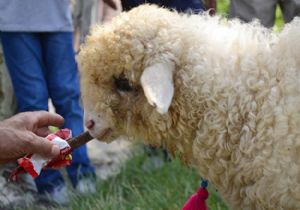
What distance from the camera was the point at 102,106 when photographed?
9.30ft

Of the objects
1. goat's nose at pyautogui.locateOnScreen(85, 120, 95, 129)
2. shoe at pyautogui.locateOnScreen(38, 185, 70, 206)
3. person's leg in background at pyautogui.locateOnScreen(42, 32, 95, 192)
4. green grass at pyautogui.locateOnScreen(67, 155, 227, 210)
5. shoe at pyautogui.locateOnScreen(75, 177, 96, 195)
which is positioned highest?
goat's nose at pyautogui.locateOnScreen(85, 120, 95, 129)

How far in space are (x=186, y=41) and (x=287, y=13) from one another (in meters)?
1.55

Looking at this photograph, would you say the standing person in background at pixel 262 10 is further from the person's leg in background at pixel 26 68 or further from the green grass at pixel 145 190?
the person's leg in background at pixel 26 68

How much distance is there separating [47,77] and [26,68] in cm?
22

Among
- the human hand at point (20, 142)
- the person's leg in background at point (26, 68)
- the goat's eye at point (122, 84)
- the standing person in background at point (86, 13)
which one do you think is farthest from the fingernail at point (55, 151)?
the standing person in background at point (86, 13)

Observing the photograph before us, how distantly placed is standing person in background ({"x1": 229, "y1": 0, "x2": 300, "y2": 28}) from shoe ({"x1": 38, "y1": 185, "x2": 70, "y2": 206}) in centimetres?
156

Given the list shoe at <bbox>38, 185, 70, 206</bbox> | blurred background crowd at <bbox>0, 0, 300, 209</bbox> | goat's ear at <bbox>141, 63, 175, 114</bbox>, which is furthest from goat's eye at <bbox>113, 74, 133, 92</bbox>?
shoe at <bbox>38, 185, 70, 206</bbox>

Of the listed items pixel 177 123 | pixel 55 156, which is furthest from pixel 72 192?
pixel 177 123

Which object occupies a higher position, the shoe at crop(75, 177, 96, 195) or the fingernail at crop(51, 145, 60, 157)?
the fingernail at crop(51, 145, 60, 157)

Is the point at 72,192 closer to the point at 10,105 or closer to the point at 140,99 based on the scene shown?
the point at 10,105

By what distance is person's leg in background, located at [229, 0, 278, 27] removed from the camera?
4.07m

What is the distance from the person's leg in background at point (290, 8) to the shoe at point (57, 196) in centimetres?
178

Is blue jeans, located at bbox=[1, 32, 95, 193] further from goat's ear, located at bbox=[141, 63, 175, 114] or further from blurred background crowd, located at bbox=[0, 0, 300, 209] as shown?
goat's ear, located at bbox=[141, 63, 175, 114]

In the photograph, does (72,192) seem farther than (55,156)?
Yes
